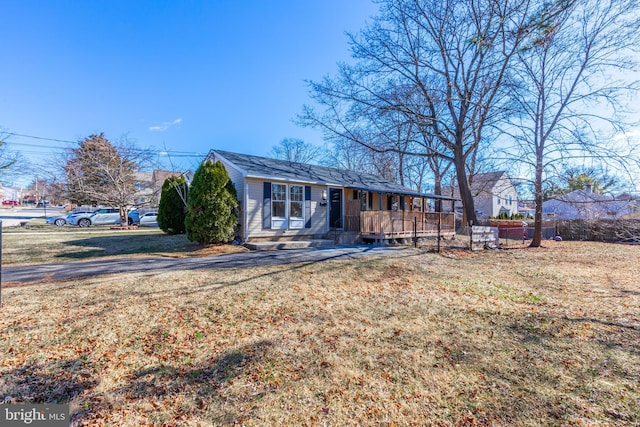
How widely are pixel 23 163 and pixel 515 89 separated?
31906 millimetres

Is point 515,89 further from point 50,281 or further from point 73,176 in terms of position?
point 73,176

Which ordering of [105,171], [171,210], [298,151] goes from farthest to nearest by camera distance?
1. [298,151]
2. [105,171]
3. [171,210]

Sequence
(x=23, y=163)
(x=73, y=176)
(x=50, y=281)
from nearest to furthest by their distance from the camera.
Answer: (x=50, y=281), (x=23, y=163), (x=73, y=176)

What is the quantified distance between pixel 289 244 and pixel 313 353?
7.90 metres

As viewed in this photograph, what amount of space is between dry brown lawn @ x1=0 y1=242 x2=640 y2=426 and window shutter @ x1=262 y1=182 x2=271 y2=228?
5.28m

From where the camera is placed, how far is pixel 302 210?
12445 mm

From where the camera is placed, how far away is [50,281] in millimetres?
5504

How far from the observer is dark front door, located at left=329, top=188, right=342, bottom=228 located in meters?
13.8

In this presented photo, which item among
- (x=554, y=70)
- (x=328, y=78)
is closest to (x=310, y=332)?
(x=328, y=78)

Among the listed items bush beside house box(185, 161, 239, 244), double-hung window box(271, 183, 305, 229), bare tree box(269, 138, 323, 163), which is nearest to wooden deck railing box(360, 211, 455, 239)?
double-hung window box(271, 183, 305, 229)

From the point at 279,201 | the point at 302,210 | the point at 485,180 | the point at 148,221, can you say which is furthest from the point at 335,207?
the point at 148,221

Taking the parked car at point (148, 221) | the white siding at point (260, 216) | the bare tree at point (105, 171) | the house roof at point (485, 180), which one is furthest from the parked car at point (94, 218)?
the house roof at point (485, 180)

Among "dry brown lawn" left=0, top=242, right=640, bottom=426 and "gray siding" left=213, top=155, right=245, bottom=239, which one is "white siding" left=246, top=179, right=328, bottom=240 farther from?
"dry brown lawn" left=0, top=242, right=640, bottom=426

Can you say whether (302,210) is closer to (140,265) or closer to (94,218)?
(140,265)
